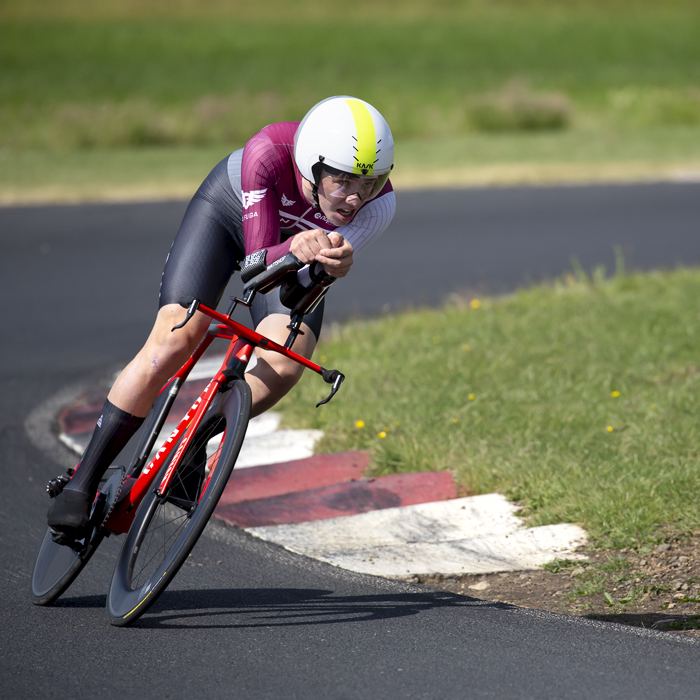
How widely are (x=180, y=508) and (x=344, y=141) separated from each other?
141 cm

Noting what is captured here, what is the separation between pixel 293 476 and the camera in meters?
5.17

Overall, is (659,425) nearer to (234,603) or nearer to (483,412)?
(483,412)

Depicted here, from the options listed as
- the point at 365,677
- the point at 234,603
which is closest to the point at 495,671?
the point at 365,677

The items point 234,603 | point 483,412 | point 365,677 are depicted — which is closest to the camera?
point 365,677

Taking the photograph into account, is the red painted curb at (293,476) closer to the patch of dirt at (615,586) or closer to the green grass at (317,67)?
the patch of dirt at (615,586)

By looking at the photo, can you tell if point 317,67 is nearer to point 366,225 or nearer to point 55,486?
point 366,225

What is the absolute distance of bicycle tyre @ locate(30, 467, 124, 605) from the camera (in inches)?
144

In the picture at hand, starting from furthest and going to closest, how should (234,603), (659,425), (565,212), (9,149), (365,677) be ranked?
(9,149)
(565,212)
(659,425)
(234,603)
(365,677)

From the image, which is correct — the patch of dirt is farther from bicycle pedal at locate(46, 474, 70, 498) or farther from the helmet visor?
the helmet visor

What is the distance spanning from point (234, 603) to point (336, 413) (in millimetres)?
2206

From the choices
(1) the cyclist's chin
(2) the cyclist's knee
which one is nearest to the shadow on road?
(2) the cyclist's knee

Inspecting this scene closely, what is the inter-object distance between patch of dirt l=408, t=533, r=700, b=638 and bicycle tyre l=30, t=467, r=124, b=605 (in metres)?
1.27

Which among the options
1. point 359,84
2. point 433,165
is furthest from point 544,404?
point 359,84

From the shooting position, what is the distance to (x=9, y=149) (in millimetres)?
20484
